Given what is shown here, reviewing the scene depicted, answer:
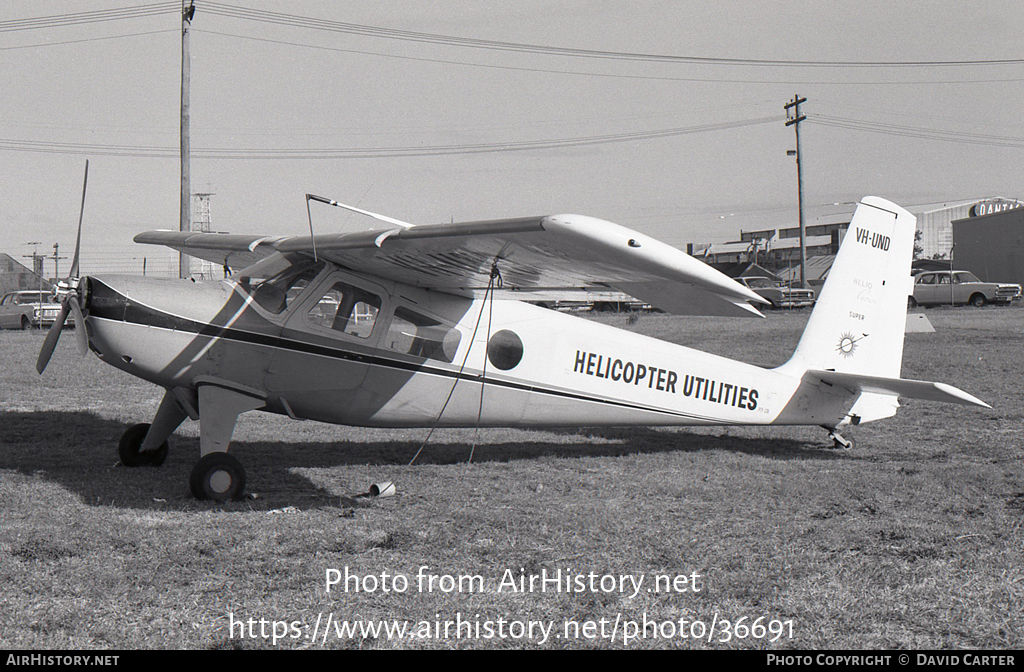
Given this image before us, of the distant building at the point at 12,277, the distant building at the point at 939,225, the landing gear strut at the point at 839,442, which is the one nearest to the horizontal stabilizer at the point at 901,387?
the landing gear strut at the point at 839,442

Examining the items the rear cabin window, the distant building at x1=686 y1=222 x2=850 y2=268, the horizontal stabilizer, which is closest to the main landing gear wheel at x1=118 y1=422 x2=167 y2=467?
the rear cabin window

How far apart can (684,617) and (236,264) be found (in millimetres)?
6761

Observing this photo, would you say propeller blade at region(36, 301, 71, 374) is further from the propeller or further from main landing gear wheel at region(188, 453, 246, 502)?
main landing gear wheel at region(188, 453, 246, 502)

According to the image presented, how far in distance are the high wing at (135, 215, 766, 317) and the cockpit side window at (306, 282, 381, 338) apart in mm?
221

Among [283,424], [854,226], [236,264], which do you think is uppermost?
[854,226]

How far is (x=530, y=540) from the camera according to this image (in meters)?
5.32

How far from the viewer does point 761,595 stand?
431cm

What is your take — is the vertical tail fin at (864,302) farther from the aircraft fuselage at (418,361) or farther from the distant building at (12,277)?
the distant building at (12,277)

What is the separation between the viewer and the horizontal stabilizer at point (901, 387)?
7.18 metres

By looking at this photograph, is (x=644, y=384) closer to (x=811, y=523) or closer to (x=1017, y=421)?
(x=811, y=523)

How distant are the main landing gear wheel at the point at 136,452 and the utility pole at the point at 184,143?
12800mm

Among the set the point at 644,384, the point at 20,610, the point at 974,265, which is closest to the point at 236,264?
the point at 644,384

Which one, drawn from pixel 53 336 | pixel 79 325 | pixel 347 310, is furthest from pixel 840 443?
pixel 53 336

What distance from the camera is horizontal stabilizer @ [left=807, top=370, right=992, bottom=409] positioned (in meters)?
Answer: 7.18
